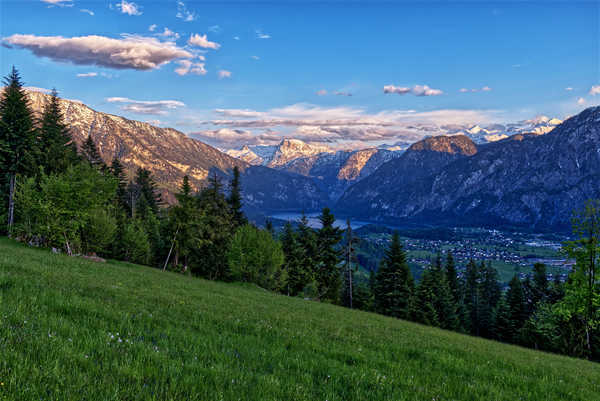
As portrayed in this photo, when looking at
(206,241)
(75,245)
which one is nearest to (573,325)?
(206,241)

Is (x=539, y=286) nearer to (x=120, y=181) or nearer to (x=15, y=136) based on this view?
(x=15, y=136)

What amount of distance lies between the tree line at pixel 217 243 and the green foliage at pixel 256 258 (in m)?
0.17

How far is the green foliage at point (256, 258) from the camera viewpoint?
2106 inches

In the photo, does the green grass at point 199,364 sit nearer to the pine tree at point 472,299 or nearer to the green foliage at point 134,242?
the green foliage at point 134,242

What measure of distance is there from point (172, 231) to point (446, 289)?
180 feet

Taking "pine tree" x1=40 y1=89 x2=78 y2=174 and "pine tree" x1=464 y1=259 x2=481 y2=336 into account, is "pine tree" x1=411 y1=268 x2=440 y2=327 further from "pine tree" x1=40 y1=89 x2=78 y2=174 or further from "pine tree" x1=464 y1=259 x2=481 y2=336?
"pine tree" x1=40 y1=89 x2=78 y2=174

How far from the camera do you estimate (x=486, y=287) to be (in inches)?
3103

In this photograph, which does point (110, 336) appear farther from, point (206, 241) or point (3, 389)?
point (206, 241)

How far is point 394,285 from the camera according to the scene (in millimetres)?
57688

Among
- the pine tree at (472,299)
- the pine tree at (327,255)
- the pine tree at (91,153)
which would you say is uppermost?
the pine tree at (91,153)

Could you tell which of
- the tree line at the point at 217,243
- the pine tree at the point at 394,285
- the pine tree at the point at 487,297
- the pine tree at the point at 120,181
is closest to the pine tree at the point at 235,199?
the tree line at the point at 217,243

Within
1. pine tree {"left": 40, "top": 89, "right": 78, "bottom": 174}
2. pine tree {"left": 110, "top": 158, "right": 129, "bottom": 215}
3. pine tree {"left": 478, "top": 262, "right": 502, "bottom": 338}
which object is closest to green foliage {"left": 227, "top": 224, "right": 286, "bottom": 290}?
pine tree {"left": 40, "top": 89, "right": 78, "bottom": 174}

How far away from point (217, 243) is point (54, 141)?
1275 inches

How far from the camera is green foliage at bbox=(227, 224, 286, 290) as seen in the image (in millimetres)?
53500
